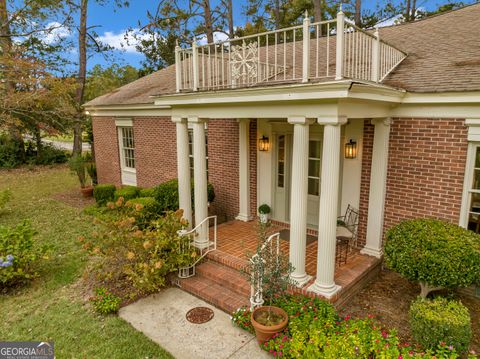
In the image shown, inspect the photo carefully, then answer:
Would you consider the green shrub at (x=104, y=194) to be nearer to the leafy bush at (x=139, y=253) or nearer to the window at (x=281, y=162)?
the leafy bush at (x=139, y=253)

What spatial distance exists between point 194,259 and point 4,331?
3113 millimetres

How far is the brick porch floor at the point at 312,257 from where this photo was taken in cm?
551

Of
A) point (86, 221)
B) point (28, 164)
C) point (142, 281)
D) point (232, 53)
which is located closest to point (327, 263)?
point (142, 281)

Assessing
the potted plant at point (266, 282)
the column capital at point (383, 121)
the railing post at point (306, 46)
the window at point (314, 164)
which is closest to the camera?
the railing post at point (306, 46)

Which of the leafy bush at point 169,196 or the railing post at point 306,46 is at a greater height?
the railing post at point 306,46

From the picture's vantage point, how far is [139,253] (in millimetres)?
5988

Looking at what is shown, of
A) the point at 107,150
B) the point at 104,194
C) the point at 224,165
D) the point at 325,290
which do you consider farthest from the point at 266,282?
the point at 107,150

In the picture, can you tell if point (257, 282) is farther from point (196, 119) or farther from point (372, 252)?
point (196, 119)

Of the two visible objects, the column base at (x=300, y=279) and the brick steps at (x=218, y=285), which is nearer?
the column base at (x=300, y=279)

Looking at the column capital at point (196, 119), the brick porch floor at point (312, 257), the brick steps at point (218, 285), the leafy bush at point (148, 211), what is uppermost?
the column capital at point (196, 119)

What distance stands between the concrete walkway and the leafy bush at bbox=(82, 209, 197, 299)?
1.13 feet

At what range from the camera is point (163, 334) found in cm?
484

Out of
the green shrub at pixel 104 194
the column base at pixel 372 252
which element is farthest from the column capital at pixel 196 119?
the green shrub at pixel 104 194

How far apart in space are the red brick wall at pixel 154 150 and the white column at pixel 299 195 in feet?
18.7
